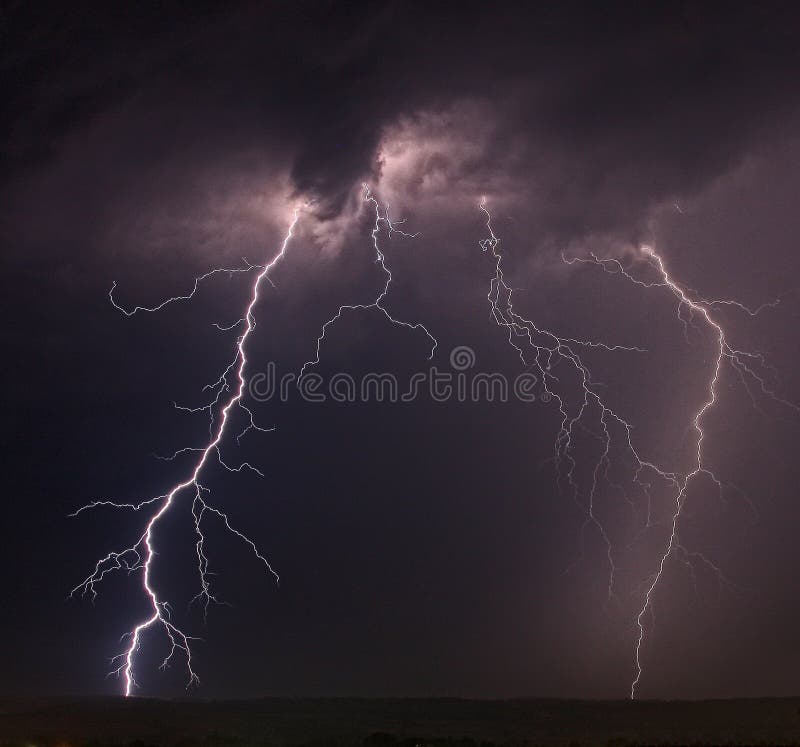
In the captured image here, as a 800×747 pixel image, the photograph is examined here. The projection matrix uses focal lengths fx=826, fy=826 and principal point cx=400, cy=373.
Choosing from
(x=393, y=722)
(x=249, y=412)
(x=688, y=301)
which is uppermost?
(x=688, y=301)

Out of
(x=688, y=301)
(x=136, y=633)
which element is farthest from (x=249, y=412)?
(x=688, y=301)

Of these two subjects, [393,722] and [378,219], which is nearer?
[378,219]

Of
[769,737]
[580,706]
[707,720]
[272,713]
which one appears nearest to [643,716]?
[707,720]

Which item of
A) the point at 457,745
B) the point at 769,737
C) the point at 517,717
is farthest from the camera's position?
the point at 517,717

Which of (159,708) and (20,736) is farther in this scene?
(159,708)

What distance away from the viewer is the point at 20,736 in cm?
2245

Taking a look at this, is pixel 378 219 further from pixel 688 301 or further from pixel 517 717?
pixel 517 717

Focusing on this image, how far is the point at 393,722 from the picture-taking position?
3000 centimetres

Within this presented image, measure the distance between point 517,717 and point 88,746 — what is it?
15.2 metres

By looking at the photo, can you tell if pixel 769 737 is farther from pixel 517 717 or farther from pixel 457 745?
pixel 517 717

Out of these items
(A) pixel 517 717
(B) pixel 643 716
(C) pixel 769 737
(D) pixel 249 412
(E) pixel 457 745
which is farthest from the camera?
(A) pixel 517 717

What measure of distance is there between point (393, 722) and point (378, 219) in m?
18.6

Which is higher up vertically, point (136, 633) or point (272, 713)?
point (136, 633)

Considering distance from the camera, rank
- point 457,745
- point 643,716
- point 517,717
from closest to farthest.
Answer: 1. point 457,745
2. point 643,716
3. point 517,717
